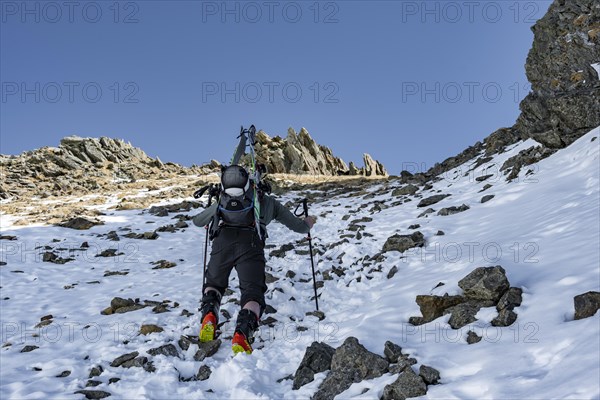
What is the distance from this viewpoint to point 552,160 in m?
13.5

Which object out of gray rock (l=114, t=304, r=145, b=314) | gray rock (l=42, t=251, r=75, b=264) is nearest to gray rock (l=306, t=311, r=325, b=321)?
gray rock (l=114, t=304, r=145, b=314)

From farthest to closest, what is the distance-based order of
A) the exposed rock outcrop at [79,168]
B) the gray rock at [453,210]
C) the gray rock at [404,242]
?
the exposed rock outcrop at [79,168] → the gray rock at [453,210] → the gray rock at [404,242]

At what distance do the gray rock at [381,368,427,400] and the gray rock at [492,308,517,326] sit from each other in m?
1.55

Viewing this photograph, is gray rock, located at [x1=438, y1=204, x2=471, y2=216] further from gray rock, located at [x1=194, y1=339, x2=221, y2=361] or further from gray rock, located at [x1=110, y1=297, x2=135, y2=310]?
gray rock, located at [x1=110, y1=297, x2=135, y2=310]

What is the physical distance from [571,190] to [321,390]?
334 inches

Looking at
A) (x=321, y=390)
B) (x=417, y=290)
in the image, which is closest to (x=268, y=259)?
(x=417, y=290)

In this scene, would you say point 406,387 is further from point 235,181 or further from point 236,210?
point 235,181

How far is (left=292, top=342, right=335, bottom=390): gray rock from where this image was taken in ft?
16.7

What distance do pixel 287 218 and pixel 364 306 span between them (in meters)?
2.37

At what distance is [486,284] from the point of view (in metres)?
5.70

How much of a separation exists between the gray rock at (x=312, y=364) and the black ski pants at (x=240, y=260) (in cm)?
165

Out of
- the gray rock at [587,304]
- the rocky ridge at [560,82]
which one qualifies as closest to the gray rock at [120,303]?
the gray rock at [587,304]

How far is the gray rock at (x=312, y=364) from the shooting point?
16.7ft

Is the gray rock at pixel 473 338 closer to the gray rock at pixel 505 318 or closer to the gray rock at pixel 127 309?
the gray rock at pixel 505 318
